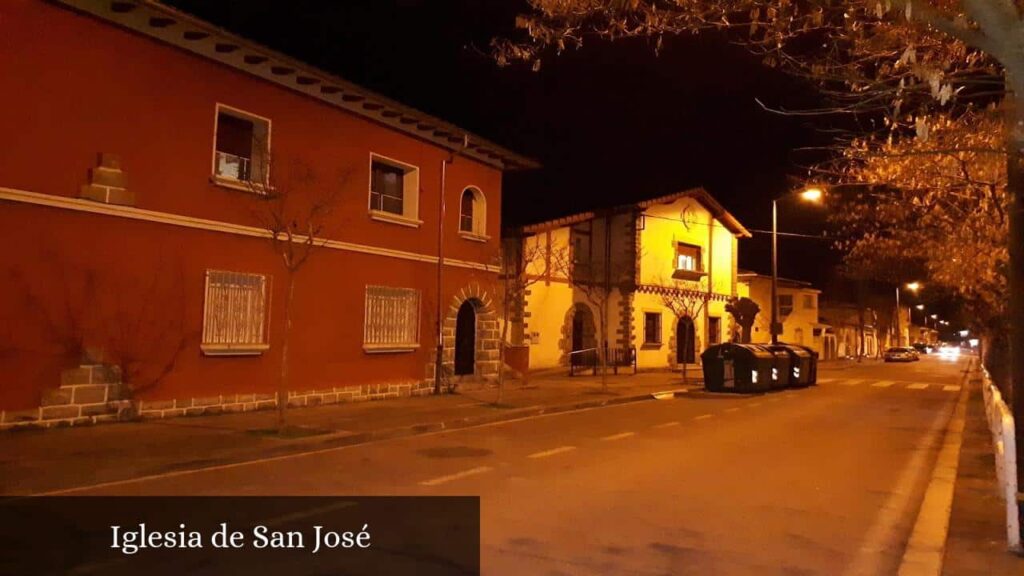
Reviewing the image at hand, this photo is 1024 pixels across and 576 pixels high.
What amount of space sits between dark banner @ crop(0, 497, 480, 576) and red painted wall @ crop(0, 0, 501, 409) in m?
4.66

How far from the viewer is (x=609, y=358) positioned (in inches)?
1188

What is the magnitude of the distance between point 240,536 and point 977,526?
6.40 meters

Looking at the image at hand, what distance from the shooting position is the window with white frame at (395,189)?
1748 centimetres

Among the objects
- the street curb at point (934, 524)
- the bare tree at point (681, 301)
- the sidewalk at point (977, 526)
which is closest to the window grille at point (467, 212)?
the street curb at point (934, 524)

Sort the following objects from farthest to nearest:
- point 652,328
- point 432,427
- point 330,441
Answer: point 652,328 < point 432,427 < point 330,441

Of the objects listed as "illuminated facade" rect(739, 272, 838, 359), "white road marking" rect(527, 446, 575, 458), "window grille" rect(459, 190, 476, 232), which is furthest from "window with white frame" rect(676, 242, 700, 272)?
"white road marking" rect(527, 446, 575, 458)

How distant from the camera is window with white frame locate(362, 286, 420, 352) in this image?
16.8 metres

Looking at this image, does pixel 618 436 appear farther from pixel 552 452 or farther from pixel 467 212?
pixel 467 212

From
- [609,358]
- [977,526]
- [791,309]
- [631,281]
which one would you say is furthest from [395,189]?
[791,309]

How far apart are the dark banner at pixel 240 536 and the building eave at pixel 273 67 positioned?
7594mm

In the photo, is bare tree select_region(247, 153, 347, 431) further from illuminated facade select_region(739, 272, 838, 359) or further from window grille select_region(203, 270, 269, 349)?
illuminated facade select_region(739, 272, 838, 359)

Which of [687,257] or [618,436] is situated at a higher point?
[687,257]

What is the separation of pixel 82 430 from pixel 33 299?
6.46 ft

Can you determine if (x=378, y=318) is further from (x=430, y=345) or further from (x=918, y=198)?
(x=918, y=198)
